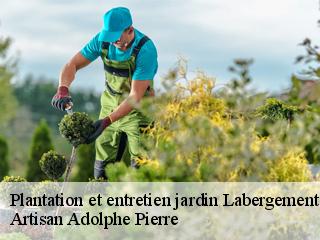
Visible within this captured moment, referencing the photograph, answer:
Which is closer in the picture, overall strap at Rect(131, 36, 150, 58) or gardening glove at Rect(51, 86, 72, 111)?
overall strap at Rect(131, 36, 150, 58)

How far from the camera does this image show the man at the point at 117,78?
6.59 metres

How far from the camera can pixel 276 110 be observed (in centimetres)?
820

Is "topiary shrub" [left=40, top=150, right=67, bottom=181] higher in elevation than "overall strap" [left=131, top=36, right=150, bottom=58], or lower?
lower

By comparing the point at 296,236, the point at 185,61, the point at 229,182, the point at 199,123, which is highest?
the point at 185,61

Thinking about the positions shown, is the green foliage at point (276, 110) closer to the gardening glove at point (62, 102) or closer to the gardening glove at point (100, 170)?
the gardening glove at point (100, 170)

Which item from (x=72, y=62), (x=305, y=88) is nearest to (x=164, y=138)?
(x=305, y=88)

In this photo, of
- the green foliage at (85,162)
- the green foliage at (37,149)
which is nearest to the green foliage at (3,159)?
the green foliage at (37,149)

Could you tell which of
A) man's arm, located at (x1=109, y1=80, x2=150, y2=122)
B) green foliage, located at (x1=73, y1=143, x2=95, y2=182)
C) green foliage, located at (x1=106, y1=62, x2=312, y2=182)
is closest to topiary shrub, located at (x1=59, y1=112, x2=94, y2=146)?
man's arm, located at (x1=109, y1=80, x2=150, y2=122)

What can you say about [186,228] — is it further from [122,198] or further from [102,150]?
[102,150]

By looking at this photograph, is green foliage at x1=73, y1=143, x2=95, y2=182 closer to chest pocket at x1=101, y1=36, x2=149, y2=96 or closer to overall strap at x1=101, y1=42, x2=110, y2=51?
chest pocket at x1=101, y1=36, x2=149, y2=96

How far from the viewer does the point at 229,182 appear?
497 cm

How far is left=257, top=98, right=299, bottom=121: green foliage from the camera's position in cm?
814

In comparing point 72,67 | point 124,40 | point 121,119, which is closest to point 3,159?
Result: point 72,67

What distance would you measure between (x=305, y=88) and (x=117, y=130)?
2.45 m
